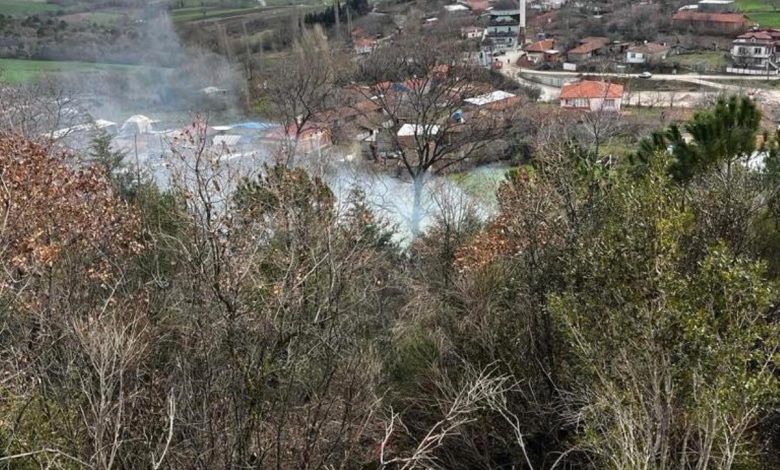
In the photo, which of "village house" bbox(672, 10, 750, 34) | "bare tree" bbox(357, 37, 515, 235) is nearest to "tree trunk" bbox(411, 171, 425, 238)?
"bare tree" bbox(357, 37, 515, 235)

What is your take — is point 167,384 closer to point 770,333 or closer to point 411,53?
point 770,333

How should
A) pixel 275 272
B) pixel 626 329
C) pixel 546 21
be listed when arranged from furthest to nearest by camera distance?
1. pixel 546 21
2. pixel 275 272
3. pixel 626 329

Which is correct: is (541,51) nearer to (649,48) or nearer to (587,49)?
(587,49)

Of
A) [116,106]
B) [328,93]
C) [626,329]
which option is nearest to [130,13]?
[116,106]

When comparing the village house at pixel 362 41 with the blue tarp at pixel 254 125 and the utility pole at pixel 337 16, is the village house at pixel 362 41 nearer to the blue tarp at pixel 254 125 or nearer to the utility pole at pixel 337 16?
the utility pole at pixel 337 16

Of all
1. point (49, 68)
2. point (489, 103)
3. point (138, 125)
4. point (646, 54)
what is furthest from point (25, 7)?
point (646, 54)

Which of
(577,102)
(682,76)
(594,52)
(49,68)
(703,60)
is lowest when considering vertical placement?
(682,76)

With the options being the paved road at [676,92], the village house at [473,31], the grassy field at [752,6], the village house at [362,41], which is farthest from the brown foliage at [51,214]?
the grassy field at [752,6]
